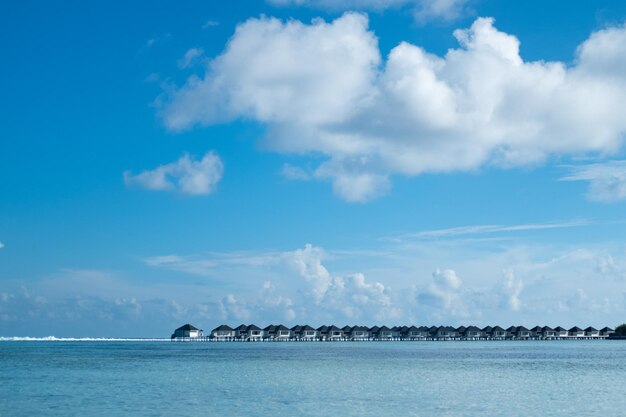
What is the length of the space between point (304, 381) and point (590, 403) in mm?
18007

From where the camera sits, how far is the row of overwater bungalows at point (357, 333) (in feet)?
594

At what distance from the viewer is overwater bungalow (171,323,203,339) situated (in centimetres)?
18550

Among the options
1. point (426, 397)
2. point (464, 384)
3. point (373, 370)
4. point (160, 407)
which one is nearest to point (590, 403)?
point (426, 397)

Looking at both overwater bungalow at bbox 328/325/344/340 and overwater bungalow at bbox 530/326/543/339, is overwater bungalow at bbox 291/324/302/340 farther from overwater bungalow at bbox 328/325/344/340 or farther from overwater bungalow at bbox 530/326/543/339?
overwater bungalow at bbox 530/326/543/339

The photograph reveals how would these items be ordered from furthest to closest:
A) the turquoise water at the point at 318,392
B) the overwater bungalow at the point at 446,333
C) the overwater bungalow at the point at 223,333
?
the overwater bungalow at the point at 446,333 → the overwater bungalow at the point at 223,333 → the turquoise water at the point at 318,392

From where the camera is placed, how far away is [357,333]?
19088 centimetres

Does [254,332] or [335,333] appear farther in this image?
[335,333]

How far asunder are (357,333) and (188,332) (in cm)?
4307

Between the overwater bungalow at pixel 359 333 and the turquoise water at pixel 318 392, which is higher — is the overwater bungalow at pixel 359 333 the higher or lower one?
the higher one

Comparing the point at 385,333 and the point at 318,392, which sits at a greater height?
the point at 385,333

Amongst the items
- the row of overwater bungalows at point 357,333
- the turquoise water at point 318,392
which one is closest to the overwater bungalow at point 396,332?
the row of overwater bungalows at point 357,333

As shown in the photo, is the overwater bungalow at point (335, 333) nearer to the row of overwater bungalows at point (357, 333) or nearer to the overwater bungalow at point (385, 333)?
the row of overwater bungalows at point (357, 333)

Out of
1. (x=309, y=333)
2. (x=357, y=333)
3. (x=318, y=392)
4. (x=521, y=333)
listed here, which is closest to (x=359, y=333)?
(x=357, y=333)

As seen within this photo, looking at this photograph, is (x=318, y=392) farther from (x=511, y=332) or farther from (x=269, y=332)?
(x=511, y=332)
